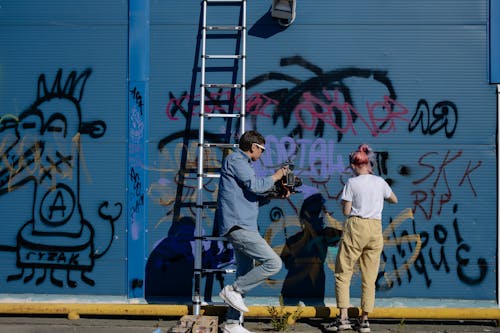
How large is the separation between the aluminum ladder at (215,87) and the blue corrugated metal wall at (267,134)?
119mm

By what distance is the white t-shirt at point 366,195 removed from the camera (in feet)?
21.9

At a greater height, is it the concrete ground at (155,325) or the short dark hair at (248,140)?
the short dark hair at (248,140)

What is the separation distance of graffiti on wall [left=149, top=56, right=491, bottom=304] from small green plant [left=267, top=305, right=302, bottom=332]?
20.4 inches

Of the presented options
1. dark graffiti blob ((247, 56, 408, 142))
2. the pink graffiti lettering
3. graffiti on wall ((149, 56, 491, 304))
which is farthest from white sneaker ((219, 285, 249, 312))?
the pink graffiti lettering

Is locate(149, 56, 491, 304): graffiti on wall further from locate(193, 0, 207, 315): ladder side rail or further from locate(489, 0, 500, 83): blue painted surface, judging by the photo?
locate(489, 0, 500, 83): blue painted surface

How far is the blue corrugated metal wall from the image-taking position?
739cm

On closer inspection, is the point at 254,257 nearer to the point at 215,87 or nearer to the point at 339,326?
the point at 339,326

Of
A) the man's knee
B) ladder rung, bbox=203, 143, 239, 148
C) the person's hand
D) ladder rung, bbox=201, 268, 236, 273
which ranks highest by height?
ladder rung, bbox=203, 143, 239, 148

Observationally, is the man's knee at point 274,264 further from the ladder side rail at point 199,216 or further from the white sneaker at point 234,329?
the ladder side rail at point 199,216

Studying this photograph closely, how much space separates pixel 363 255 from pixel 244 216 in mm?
1268

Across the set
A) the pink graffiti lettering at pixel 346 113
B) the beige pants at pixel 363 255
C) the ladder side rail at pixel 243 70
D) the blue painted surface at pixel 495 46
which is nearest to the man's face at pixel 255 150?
the ladder side rail at pixel 243 70

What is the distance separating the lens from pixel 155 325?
7.07m

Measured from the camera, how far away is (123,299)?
24.6 ft

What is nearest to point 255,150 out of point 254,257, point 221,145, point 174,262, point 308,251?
point 221,145
